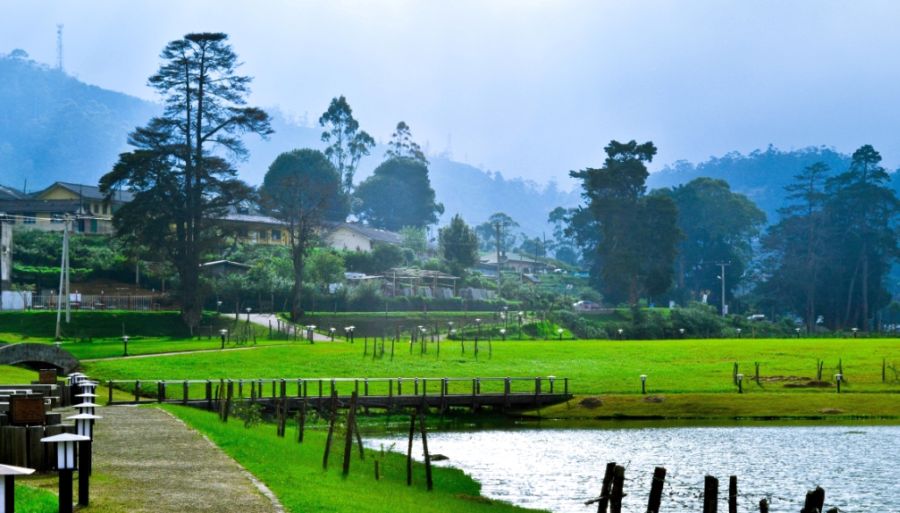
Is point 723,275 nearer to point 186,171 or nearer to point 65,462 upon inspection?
point 186,171

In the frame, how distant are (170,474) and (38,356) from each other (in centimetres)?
4023

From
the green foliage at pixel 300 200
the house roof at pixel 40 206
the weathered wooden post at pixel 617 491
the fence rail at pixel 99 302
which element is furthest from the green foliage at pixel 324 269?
the weathered wooden post at pixel 617 491

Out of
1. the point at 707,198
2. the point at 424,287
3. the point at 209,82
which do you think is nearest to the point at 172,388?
the point at 209,82

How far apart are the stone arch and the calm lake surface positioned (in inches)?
842

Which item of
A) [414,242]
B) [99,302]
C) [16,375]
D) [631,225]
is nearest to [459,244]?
[414,242]

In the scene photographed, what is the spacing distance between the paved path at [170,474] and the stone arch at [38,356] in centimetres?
2491

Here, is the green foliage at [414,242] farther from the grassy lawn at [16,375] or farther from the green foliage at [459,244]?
the grassy lawn at [16,375]

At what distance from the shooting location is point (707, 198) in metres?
193

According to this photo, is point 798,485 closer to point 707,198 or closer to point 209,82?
point 209,82

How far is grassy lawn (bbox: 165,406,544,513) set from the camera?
29.9 meters

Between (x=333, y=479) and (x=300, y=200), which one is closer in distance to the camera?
(x=333, y=479)

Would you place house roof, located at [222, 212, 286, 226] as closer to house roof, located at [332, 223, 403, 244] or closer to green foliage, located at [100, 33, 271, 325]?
house roof, located at [332, 223, 403, 244]

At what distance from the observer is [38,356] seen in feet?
226

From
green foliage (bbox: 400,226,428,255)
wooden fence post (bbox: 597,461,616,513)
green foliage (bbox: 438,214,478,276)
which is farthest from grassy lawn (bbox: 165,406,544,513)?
green foliage (bbox: 400,226,428,255)
